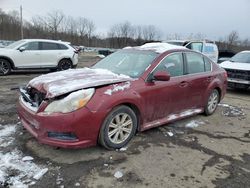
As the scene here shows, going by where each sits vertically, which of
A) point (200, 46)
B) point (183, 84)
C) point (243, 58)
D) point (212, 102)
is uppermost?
point (200, 46)

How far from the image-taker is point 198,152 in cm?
445

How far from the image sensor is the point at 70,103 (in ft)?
12.4

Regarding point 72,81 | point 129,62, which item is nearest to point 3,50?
point 129,62

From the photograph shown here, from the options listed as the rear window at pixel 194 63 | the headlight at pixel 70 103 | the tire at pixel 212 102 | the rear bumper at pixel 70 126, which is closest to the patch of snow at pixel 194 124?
the tire at pixel 212 102

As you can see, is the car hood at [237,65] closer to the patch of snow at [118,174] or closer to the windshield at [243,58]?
the windshield at [243,58]

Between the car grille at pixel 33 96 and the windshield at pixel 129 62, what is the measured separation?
143 cm

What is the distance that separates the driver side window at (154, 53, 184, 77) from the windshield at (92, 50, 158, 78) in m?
0.20

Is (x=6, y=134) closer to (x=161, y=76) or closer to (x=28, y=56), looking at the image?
(x=161, y=76)

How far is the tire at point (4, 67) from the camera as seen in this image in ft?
39.4

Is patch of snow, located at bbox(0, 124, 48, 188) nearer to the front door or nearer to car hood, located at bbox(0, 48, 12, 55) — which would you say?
car hood, located at bbox(0, 48, 12, 55)

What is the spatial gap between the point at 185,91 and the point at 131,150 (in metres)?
1.80

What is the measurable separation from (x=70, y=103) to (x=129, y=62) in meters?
1.81

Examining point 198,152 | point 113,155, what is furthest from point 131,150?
point 198,152

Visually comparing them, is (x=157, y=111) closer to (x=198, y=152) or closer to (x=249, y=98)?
(x=198, y=152)
